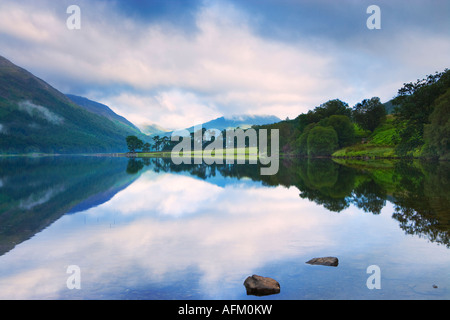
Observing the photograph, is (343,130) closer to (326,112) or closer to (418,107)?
(326,112)

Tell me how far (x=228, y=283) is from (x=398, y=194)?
84.5ft

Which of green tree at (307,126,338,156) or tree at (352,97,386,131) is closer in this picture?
green tree at (307,126,338,156)

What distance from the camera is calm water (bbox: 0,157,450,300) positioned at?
10523mm

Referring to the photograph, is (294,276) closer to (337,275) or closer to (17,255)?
(337,275)

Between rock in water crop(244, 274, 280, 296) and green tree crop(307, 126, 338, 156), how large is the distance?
14482 centimetres

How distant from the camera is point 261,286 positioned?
10055 mm

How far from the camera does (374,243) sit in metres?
15.6

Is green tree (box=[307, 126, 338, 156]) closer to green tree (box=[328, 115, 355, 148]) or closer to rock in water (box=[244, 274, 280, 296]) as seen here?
green tree (box=[328, 115, 355, 148])

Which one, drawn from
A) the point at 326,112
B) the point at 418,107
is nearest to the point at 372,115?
the point at 326,112

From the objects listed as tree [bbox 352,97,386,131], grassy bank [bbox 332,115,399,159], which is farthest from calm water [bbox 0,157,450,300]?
tree [bbox 352,97,386,131]

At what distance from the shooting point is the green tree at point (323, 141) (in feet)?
488
